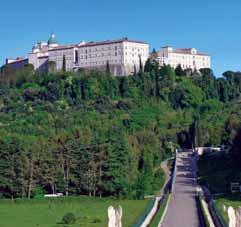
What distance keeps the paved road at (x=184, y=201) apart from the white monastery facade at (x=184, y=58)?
158 feet

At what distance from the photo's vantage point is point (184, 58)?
4380 inches

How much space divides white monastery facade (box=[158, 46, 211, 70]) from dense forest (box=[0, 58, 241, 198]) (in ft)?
17.8

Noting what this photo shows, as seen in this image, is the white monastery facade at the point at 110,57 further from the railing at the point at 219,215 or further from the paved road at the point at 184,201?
the railing at the point at 219,215

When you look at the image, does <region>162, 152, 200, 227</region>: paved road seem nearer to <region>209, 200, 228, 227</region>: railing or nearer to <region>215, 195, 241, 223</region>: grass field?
<region>209, 200, 228, 227</region>: railing

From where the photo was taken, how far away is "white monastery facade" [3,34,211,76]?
10231cm

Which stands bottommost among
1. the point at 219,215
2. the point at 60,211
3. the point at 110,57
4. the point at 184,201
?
the point at 60,211

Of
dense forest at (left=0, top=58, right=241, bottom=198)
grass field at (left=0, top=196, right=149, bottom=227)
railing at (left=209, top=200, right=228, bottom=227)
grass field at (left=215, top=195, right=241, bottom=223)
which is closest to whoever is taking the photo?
railing at (left=209, top=200, right=228, bottom=227)

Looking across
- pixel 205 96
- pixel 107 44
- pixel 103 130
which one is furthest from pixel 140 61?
pixel 103 130

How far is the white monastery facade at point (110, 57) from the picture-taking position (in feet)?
336

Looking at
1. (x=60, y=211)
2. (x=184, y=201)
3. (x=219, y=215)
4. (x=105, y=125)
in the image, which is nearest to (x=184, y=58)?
(x=105, y=125)

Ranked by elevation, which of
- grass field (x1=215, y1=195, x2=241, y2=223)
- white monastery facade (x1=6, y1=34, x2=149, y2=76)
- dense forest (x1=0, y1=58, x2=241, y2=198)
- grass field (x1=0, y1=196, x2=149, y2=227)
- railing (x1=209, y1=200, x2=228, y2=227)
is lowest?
grass field (x1=0, y1=196, x2=149, y2=227)

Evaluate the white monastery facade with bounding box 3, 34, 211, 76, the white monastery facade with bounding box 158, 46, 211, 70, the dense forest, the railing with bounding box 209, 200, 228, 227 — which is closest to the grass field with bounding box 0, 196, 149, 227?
the dense forest

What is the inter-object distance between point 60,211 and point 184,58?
3023 inches

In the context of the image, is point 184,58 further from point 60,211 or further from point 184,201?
point 60,211
